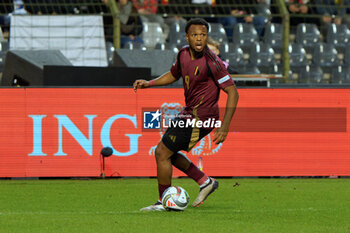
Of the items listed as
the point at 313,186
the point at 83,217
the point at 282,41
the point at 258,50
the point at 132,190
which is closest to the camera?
the point at 83,217

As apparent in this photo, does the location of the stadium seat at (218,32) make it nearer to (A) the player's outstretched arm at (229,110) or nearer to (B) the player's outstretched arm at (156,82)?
(B) the player's outstretched arm at (156,82)

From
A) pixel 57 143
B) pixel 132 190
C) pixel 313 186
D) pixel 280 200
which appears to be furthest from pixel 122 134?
pixel 280 200

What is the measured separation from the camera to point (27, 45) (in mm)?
16688

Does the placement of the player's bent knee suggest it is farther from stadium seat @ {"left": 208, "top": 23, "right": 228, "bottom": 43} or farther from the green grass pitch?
stadium seat @ {"left": 208, "top": 23, "right": 228, "bottom": 43}

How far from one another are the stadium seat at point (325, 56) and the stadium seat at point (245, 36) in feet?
5.49

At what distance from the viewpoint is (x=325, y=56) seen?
2009 cm

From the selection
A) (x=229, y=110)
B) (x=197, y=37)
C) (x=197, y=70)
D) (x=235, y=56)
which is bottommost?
(x=235, y=56)

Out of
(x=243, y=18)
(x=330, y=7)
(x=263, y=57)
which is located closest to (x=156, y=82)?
(x=263, y=57)

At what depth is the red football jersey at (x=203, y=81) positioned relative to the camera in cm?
777

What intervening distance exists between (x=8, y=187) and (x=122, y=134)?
2.25m

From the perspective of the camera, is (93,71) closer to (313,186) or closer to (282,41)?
(313,186)

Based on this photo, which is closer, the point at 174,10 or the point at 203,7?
the point at 203,7

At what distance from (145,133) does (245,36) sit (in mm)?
6989

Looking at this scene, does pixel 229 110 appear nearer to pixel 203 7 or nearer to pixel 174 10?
pixel 203 7
